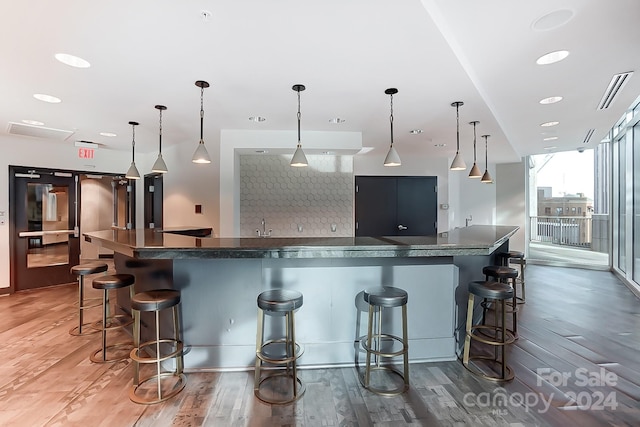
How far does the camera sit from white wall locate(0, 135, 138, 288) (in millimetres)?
5051


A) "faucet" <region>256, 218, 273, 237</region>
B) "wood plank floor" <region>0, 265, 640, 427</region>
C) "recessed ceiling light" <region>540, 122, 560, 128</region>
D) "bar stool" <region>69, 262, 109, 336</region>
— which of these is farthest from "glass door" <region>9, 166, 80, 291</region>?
"recessed ceiling light" <region>540, 122, 560, 128</region>

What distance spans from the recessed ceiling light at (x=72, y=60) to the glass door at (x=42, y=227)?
3983 millimetres

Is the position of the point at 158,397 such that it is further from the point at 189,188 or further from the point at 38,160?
the point at 38,160

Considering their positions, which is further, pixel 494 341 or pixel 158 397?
pixel 494 341

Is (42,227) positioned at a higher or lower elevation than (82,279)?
higher

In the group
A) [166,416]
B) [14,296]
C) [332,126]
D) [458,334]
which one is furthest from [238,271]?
[14,296]

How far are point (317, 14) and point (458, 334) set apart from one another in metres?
2.94

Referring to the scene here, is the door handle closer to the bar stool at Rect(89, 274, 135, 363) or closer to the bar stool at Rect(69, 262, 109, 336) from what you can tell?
the bar stool at Rect(69, 262, 109, 336)

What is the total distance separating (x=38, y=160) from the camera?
534 centimetres

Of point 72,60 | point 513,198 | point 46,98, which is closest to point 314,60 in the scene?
point 72,60

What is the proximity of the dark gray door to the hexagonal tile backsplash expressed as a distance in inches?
43.5

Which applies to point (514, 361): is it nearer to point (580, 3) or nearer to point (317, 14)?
point (580, 3)

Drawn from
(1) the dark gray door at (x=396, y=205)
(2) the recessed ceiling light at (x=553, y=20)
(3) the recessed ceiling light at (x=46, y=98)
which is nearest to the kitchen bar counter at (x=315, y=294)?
(2) the recessed ceiling light at (x=553, y=20)

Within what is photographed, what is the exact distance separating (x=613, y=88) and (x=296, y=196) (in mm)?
4289
